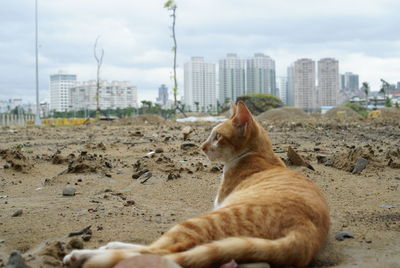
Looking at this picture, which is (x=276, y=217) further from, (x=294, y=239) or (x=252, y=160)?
(x=252, y=160)

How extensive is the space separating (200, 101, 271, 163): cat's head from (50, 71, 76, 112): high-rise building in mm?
93492

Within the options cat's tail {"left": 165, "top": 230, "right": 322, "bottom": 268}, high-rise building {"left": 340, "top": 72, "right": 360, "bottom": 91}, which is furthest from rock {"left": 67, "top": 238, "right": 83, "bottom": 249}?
high-rise building {"left": 340, "top": 72, "right": 360, "bottom": 91}

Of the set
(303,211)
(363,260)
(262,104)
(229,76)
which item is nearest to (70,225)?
(303,211)

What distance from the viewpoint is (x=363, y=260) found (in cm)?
304

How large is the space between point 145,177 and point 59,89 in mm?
95382

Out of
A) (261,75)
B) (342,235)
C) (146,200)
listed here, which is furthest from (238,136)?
(261,75)

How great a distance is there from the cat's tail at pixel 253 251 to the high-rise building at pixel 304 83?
324 ft

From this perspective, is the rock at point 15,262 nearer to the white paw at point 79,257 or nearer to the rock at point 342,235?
the white paw at point 79,257

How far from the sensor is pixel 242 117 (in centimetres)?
413

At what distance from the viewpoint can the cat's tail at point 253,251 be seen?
2.42 m

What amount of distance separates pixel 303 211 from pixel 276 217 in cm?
22

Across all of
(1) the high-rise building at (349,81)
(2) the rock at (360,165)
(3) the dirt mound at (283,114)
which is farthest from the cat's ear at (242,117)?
(1) the high-rise building at (349,81)

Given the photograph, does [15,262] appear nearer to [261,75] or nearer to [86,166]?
[86,166]

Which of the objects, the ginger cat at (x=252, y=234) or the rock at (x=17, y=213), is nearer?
the ginger cat at (x=252, y=234)
